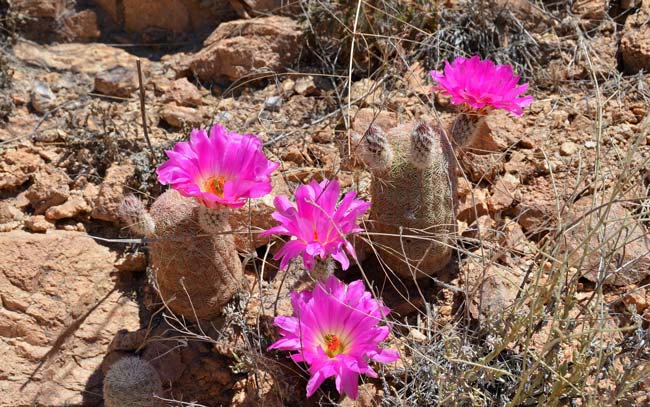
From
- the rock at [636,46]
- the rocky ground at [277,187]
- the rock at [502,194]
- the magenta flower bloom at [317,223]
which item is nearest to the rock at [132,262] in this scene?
the rocky ground at [277,187]

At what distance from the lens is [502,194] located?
271 cm

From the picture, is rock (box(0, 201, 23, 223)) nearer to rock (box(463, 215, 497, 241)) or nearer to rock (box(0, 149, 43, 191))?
rock (box(0, 149, 43, 191))

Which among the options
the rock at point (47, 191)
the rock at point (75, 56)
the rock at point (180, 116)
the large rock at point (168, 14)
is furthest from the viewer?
the large rock at point (168, 14)

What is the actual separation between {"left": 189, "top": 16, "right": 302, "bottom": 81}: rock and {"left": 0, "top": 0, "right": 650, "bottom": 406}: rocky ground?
1 centimetres

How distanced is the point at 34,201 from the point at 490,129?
6.24 ft

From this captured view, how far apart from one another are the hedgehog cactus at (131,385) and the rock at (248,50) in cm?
159

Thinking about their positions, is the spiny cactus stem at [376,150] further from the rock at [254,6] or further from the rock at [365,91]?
the rock at [254,6]

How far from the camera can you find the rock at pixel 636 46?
9.90ft

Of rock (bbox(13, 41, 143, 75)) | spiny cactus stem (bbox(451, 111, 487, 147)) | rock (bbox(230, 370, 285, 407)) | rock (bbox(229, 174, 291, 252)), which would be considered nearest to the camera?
rock (bbox(230, 370, 285, 407))

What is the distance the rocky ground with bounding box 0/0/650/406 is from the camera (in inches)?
83.4

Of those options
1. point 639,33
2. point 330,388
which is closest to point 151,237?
point 330,388

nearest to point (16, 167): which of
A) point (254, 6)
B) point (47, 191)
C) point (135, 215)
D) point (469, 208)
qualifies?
point (47, 191)

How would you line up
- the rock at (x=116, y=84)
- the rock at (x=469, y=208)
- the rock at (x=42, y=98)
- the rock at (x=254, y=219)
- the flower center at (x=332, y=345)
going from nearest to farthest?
the flower center at (x=332, y=345) → the rock at (x=254, y=219) → the rock at (x=469, y=208) → the rock at (x=42, y=98) → the rock at (x=116, y=84)

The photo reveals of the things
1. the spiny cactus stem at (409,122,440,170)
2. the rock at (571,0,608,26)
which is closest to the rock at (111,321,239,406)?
the spiny cactus stem at (409,122,440,170)
